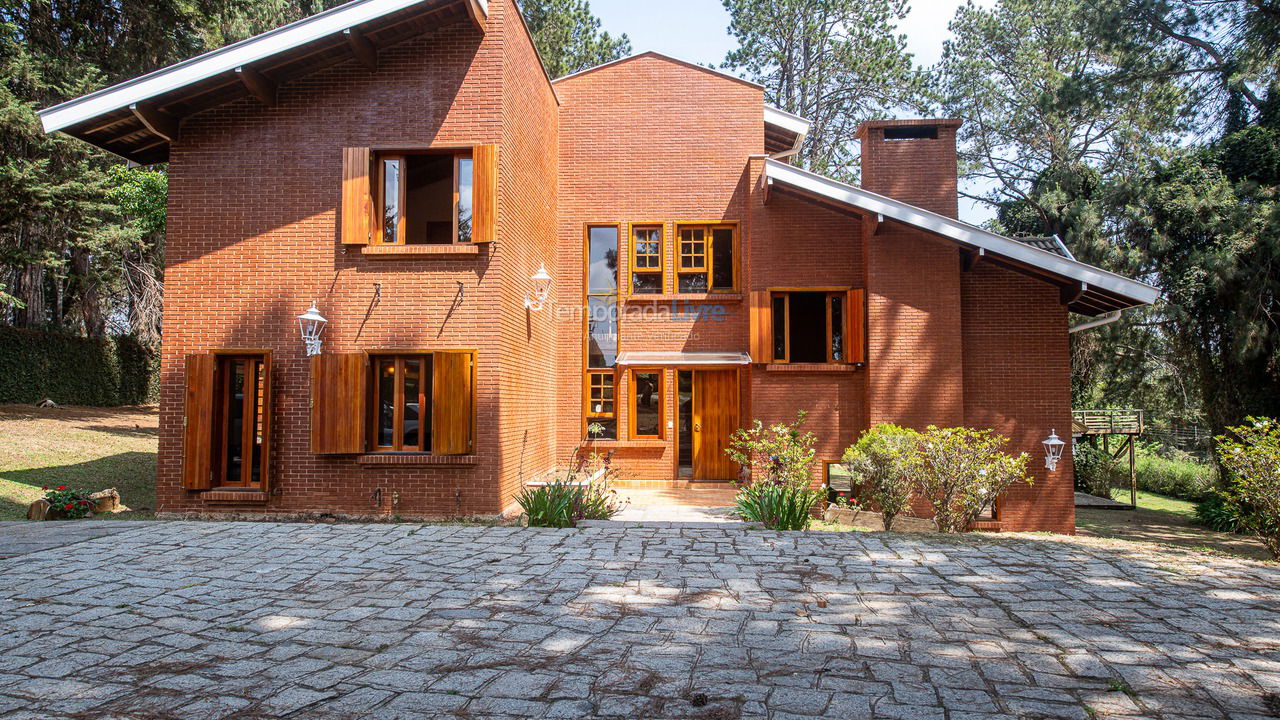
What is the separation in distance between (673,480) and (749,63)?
1649 centimetres

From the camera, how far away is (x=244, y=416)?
834 centimetres

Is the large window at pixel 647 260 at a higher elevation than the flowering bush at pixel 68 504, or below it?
higher

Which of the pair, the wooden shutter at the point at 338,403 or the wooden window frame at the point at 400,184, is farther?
the wooden window frame at the point at 400,184

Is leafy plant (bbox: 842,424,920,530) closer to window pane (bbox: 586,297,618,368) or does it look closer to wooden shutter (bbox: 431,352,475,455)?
window pane (bbox: 586,297,618,368)

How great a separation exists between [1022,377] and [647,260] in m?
6.55

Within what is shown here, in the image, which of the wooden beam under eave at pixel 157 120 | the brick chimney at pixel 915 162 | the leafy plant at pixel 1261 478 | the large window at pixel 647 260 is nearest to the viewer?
the leafy plant at pixel 1261 478

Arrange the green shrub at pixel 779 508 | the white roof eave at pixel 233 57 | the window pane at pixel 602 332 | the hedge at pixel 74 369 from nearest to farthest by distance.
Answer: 1. the green shrub at pixel 779 508
2. the white roof eave at pixel 233 57
3. the window pane at pixel 602 332
4. the hedge at pixel 74 369

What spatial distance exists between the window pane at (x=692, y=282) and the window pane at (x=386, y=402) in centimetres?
550

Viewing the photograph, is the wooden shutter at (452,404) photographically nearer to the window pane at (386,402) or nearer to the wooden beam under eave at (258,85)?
the window pane at (386,402)

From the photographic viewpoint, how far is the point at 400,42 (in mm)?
8609

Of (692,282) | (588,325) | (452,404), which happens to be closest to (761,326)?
(692,282)

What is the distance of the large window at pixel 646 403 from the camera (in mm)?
11789

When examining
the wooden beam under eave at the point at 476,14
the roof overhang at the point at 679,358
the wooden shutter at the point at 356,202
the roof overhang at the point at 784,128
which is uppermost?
the roof overhang at the point at 784,128

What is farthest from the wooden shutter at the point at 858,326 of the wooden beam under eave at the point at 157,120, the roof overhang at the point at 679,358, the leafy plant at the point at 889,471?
the wooden beam under eave at the point at 157,120
